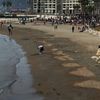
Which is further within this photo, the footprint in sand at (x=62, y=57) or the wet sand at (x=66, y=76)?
the footprint in sand at (x=62, y=57)

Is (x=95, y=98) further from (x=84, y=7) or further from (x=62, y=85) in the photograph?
(x=84, y=7)

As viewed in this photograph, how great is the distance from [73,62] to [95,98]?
11317 millimetres

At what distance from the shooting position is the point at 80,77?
22641mm

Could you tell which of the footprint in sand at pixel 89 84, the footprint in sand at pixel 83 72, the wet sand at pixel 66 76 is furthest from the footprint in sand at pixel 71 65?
the footprint in sand at pixel 89 84

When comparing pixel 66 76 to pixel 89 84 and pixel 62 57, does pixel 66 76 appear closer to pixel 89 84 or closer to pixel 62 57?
pixel 89 84

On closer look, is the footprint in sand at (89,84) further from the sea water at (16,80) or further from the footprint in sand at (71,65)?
the footprint in sand at (71,65)

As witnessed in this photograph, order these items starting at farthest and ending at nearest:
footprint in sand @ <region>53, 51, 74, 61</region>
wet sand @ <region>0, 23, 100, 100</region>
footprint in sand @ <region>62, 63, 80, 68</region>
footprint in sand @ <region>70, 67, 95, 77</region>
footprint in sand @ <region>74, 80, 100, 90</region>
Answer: footprint in sand @ <region>53, 51, 74, 61</region>
footprint in sand @ <region>62, 63, 80, 68</region>
footprint in sand @ <region>70, 67, 95, 77</region>
footprint in sand @ <region>74, 80, 100, 90</region>
wet sand @ <region>0, 23, 100, 100</region>

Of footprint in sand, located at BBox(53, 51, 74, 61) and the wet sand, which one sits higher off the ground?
the wet sand

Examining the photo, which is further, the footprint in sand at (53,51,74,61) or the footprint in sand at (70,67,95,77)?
the footprint in sand at (53,51,74,61)

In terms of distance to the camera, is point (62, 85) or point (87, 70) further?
point (87, 70)

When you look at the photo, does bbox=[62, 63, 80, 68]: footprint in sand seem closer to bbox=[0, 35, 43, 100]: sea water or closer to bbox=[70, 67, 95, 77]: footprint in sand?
bbox=[70, 67, 95, 77]: footprint in sand

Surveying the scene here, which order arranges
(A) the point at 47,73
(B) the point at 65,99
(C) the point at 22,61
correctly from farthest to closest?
(C) the point at 22,61 → (A) the point at 47,73 → (B) the point at 65,99

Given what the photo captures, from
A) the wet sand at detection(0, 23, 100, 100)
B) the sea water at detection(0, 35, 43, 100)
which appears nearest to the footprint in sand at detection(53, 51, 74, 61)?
the wet sand at detection(0, 23, 100, 100)

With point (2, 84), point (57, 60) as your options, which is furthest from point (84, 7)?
point (2, 84)
